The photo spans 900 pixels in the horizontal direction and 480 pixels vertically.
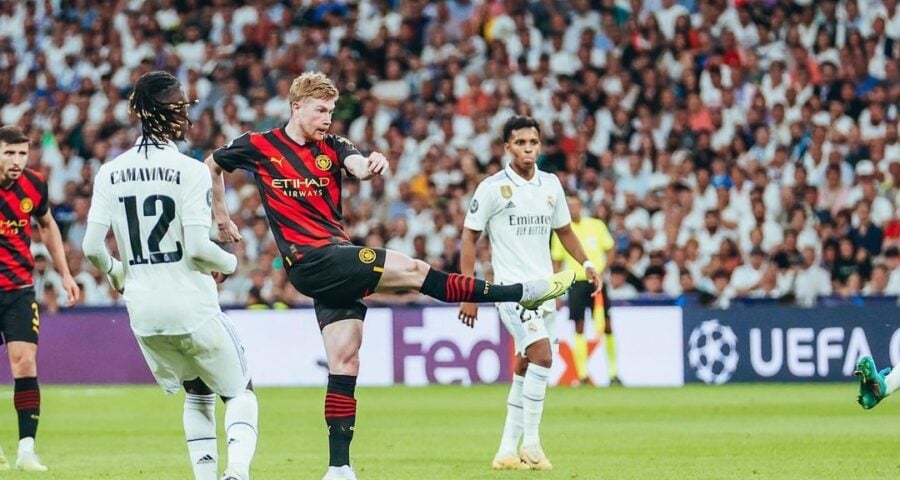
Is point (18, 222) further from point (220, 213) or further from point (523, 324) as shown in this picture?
point (523, 324)

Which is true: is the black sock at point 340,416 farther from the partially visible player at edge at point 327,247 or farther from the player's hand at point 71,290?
the player's hand at point 71,290

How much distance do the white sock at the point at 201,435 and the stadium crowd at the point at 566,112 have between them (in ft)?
45.5

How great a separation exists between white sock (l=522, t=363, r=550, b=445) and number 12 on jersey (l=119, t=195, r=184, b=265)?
13.2 ft

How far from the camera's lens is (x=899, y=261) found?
2212 centimetres

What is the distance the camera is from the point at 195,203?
26.4 feet

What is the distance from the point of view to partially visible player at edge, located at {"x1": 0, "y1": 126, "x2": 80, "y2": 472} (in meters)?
11.8

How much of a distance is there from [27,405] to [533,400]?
12.1 ft

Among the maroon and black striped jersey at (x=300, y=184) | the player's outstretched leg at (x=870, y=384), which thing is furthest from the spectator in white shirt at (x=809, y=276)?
the maroon and black striped jersey at (x=300, y=184)

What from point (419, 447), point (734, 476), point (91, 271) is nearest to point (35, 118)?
point (91, 271)

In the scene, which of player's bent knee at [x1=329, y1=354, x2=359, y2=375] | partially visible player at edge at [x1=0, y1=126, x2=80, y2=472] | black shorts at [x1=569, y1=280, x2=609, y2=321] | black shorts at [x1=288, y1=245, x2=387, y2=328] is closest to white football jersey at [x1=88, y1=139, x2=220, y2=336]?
black shorts at [x1=288, y1=245, x2=387, y2=328]

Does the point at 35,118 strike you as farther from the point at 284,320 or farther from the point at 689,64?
the point at 689,64

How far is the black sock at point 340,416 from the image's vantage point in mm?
9641

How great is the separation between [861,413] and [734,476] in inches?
249

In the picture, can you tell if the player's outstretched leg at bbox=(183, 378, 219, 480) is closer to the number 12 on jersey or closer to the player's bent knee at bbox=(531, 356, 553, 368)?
the number 12 on jersey
